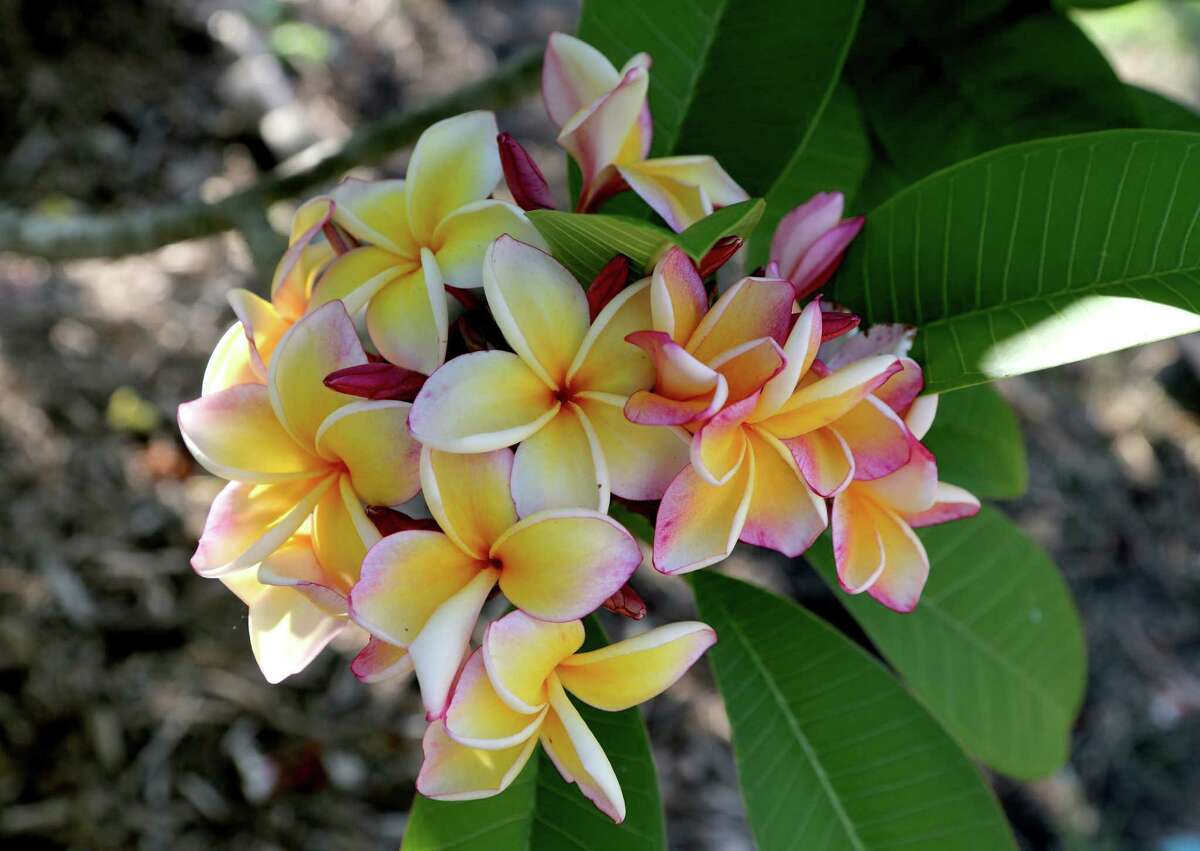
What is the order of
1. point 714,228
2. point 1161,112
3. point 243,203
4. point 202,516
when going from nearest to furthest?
point 714,228
point 1161,112
point 243,203
point 202,516

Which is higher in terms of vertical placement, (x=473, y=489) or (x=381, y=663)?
(x=473, y=489)

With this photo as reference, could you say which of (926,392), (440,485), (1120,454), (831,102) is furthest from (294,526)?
(1120,454)

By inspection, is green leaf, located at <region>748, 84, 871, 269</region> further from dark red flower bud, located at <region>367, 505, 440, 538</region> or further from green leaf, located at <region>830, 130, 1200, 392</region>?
dark red flower bud, located at <region>367, 505, 440, 538</region>

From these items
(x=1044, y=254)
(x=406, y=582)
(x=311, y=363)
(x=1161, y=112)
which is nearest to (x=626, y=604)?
(x=406, y=582)

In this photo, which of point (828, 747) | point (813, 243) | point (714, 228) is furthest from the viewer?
point (828, 747)

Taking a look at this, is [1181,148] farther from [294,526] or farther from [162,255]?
[162,255]

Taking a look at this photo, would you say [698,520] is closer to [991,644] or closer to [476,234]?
[476,234]
